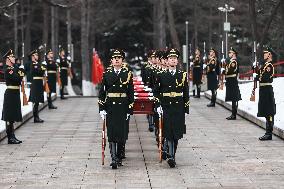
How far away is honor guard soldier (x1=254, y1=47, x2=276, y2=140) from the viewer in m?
17.2

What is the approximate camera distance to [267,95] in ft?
56.8

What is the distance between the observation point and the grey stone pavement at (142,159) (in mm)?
12227

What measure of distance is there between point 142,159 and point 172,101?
153cm

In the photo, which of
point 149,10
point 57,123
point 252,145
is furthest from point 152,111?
point 149,10

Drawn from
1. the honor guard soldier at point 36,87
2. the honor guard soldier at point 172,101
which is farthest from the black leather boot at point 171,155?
the honor guard soldier at point 36,87

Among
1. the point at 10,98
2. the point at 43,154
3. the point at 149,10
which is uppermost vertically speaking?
the point at 149,10

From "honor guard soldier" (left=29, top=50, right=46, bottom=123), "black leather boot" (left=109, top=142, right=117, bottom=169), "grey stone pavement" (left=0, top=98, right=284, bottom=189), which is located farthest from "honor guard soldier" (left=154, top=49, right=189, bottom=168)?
"honor guard soldier" (left=29, top=50, right=46, bottom=123)

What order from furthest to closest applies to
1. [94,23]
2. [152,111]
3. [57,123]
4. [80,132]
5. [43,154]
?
[94,23] < [57,123] < [80,132] < [152,111] < [43,154]

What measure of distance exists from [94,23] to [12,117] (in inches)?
1617

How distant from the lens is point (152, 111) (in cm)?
1661

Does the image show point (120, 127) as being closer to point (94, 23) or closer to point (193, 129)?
point (193, 129)

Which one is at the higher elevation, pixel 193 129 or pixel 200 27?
pixel 200 27

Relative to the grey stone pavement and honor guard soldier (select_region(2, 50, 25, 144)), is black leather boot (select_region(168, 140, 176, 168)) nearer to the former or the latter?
the grey stone pavement

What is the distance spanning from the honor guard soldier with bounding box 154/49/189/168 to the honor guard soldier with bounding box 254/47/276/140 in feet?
12.5
